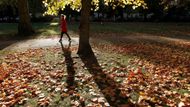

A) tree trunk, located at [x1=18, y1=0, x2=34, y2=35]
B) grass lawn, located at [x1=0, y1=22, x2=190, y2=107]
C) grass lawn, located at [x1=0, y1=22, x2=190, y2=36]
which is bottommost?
grass lawn, located at [x1=0, y1=22, x2=190, y2=36]

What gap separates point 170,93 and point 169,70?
2.95 meters

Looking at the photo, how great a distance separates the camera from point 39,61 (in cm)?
1248

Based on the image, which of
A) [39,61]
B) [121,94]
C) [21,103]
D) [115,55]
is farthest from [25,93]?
[115,55]

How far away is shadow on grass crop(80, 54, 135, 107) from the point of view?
22.7 ft

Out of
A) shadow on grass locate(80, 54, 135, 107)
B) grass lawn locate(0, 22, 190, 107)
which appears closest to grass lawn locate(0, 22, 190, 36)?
grass lawn locate(0, 22, 190, 107)

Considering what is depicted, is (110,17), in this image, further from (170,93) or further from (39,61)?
(170,93)

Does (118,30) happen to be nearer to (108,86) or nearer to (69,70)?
(69,70)

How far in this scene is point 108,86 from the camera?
8.27 m

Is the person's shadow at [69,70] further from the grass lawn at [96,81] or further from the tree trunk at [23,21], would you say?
the tree trunk at [23,21]

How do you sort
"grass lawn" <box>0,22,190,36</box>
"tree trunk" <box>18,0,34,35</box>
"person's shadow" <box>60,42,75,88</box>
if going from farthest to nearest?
"grass lawn" <box>0,22,190,36</box>
"tree trunk" <box>18,0,34,35</box>
"person's shadow" <box>60,42,75,88</box>

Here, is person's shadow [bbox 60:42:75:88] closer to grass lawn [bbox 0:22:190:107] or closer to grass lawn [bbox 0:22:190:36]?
grass lawn [bbox 0:22:190:107]

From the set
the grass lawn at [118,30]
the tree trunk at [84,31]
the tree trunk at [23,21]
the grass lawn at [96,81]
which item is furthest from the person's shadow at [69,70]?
the tree trunk at [23,21]

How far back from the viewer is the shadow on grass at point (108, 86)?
273 inches

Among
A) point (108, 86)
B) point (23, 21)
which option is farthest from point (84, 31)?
point (23, 21)
